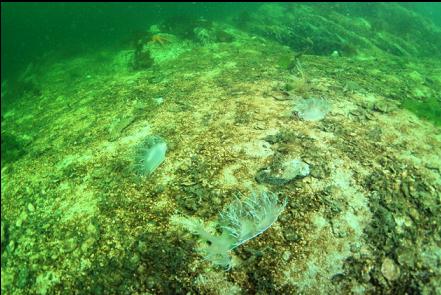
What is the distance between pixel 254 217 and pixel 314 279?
2.43 feet

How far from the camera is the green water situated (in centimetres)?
297

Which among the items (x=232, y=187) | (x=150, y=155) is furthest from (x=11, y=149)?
(x=232, y=187)

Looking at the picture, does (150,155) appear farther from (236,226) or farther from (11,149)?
(11,149)

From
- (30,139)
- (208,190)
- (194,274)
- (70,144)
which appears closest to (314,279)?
(194,274)

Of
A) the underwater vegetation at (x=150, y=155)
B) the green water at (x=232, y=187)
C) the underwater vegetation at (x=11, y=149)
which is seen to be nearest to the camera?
the green water at (x=232, y=187)

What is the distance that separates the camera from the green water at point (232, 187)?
2.97 metres

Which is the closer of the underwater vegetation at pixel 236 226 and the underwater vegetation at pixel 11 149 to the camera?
the underwater vegetation at pixel 236 226

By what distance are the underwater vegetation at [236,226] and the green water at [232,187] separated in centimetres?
1

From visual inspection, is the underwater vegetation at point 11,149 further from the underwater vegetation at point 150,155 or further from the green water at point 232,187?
the underwater vegetation at point 150,155

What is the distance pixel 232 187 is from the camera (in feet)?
11.8

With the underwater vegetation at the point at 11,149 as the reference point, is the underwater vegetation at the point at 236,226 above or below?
above

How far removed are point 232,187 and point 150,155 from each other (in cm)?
128

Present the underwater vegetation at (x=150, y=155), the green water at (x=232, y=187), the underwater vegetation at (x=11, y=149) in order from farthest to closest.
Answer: the underwater vegetation at (x=11, y=149), the underwater vegetation at (x=150, y=155), the green water at (x=232, y=187)

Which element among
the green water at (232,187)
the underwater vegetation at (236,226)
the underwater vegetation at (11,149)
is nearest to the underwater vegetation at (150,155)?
the green water at (232,187)
